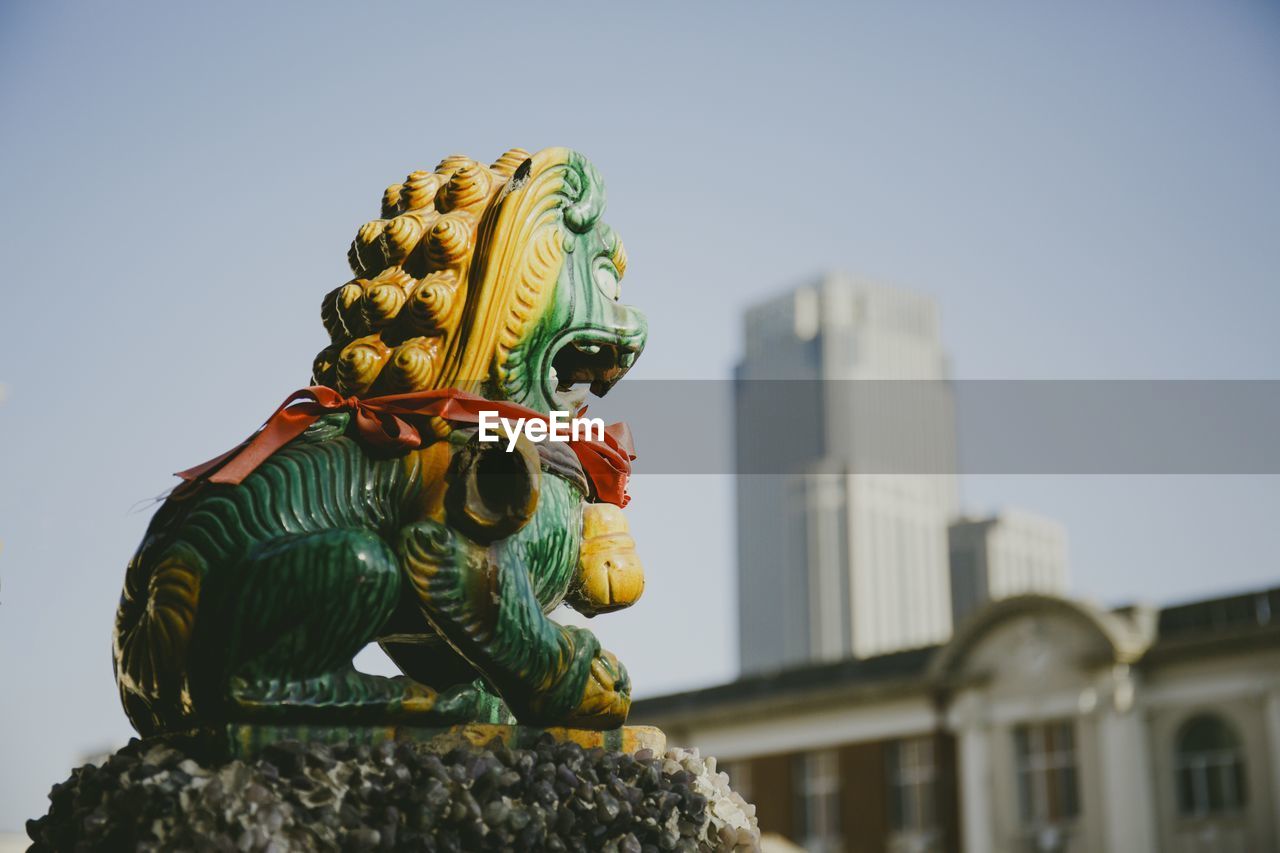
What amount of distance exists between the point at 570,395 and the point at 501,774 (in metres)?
0.78

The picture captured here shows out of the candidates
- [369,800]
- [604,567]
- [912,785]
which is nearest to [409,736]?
[369,800]

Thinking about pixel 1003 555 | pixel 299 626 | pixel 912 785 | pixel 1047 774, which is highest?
pixel 1003 555

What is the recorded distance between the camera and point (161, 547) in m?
2.33

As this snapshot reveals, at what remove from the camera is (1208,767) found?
15.3 meters

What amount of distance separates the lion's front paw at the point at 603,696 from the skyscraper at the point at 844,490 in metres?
57.1

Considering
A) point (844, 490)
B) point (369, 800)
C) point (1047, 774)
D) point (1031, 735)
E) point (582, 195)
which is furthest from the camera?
point (844, 490)

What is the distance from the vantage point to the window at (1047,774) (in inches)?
639

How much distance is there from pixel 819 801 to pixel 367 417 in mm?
16730

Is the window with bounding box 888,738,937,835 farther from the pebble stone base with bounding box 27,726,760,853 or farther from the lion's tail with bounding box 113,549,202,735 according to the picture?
the lion's tail with bounding box 113,549,202,735

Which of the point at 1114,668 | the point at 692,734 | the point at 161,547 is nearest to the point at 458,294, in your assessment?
the point at 161,547

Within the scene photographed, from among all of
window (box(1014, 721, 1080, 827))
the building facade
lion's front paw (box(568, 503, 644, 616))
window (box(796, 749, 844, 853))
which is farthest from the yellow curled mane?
window (box(796, 749, 844, 853))

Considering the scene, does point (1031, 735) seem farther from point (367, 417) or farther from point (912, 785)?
point (367, 417)

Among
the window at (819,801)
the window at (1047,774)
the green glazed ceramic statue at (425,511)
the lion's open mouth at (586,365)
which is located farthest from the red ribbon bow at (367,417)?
the window at (819,801)

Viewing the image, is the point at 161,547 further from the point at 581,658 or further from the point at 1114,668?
the point at 1114,668
